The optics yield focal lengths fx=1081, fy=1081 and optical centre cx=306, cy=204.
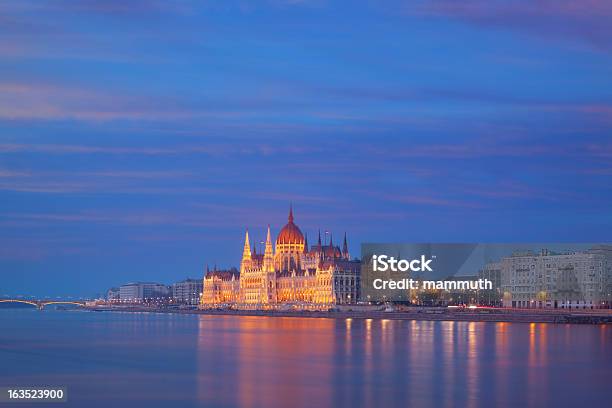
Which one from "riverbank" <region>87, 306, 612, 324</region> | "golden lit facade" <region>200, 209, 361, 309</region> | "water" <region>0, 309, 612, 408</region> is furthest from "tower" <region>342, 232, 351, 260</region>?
"water" <region>0, 309, 612, 408</region>

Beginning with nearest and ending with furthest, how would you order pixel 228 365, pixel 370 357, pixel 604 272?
1. pixel 228 365
2. pixel 370 357
3. pixel 604 272

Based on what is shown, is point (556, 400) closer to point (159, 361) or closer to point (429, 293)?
point (159, 361)

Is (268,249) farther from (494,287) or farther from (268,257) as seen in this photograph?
(494,287)

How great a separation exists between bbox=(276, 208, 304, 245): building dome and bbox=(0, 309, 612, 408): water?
11004 centimetres

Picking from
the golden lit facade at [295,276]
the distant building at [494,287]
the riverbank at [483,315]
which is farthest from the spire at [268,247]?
the distant building at [494,287]

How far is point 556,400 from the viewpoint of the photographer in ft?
128

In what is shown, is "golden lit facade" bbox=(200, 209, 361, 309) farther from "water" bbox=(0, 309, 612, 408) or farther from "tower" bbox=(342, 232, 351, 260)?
"water" bbox=(0, 309, 612, 408)

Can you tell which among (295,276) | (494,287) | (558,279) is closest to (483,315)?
(558,279)

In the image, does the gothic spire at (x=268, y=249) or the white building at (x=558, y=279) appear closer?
the white building at (x=558, y=279)

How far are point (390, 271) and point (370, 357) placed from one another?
95.9 meters

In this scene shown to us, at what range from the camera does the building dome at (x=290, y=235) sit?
187500 mm

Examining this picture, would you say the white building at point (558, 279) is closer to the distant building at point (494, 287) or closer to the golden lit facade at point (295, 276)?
the distant building at point (494, 287)

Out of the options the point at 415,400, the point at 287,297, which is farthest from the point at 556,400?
the point at 287,297

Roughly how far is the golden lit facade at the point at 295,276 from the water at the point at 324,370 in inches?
3363
